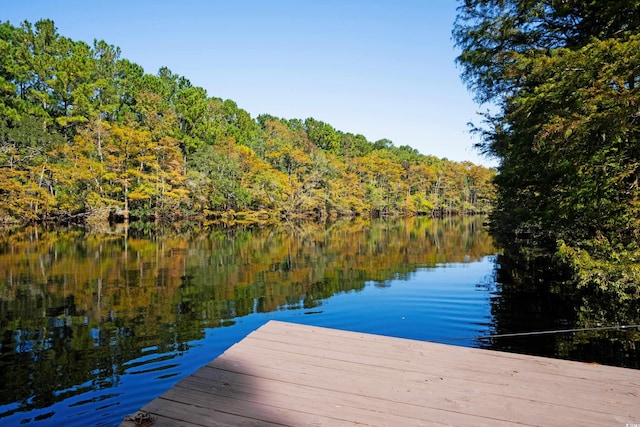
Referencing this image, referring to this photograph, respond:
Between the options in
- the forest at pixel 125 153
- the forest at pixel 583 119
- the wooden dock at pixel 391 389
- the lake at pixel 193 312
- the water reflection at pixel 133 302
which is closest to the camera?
the wooden dock at pixel 391 389

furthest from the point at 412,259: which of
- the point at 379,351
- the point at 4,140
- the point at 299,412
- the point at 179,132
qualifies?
the point at 179,132

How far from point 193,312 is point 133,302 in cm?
157

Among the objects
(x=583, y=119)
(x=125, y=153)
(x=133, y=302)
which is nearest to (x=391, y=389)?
(x=583, y=119)

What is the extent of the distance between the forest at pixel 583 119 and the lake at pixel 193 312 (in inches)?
47.2

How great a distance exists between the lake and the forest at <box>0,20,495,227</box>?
47.9 ft

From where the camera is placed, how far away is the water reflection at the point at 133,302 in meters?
4.34

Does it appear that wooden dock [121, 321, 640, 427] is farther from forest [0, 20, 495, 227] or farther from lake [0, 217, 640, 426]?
forest [0, 20, 495, 227]

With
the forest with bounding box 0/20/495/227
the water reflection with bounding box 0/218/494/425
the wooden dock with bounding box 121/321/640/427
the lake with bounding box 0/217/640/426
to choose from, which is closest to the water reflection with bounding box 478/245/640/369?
the lake with bounding box 0/217/640/426

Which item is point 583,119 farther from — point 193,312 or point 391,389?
point 193,312

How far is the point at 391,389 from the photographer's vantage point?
2.36 metres

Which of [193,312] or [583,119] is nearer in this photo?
[583,119]

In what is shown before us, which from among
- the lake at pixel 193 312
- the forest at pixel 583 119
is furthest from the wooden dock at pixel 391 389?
the forest at pixel 583 119

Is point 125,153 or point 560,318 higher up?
point 125,153

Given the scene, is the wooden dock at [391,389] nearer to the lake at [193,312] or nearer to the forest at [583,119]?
the lake at [193,312]
